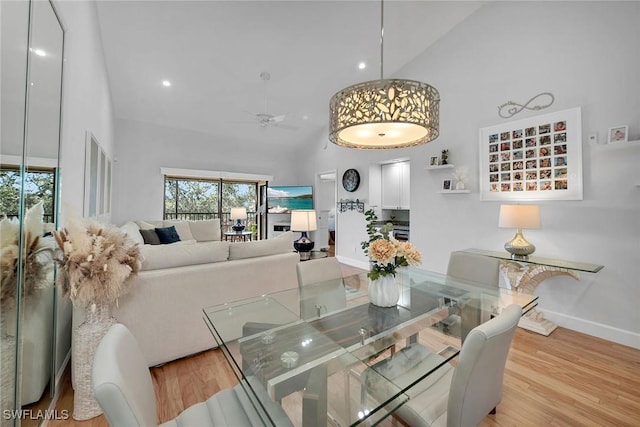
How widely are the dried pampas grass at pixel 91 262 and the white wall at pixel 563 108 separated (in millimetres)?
3930

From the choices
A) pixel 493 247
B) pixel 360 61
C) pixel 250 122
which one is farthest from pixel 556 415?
pixel 250 122

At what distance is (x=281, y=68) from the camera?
436 cm

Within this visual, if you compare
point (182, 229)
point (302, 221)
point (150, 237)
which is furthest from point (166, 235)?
point (302, 221)

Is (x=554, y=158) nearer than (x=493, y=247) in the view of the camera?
Yes

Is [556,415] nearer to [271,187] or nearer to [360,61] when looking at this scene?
[360,61]

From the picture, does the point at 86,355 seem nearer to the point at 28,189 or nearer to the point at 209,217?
the point at 28,189

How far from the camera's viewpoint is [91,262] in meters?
1.60

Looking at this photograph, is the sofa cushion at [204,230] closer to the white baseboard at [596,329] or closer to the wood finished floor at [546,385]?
the wood finished floor at [546,385]

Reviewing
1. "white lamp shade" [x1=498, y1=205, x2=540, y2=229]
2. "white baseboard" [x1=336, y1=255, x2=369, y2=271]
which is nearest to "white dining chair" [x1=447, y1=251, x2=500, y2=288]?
"white lamp shade" [x1=498, y1=205, x2=540, y2=229]

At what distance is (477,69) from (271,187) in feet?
16.8

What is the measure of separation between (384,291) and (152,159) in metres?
5.93

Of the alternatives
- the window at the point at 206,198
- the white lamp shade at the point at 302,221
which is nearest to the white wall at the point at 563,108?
the white lamp shade at the point at 302,221

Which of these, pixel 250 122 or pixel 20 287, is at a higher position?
pixel 250 122

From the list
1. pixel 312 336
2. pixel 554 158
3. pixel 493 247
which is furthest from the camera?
pixel 493 247
